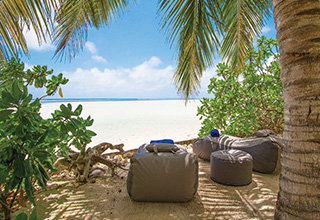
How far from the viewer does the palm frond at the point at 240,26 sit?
3.12m

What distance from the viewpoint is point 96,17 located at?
280 cm

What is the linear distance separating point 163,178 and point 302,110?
126 centimetres

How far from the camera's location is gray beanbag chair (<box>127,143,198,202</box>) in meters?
1.66

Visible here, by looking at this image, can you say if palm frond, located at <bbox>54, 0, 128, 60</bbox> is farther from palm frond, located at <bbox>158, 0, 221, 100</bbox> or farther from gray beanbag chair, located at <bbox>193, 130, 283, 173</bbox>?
gray beanbag chair, located at <bbox>193, 130, 283, 173</bbox>

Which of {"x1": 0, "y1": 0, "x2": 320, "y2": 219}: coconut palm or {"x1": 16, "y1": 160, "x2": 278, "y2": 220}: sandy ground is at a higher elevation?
{"x1": 0, "y1": 0, "x2": 320, "y2": 219}: coconut palm

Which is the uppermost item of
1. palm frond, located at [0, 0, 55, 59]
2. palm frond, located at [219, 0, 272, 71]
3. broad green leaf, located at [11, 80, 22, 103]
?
palm frond, located at [219, 0, 272, 71]

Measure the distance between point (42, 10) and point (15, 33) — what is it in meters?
0.34

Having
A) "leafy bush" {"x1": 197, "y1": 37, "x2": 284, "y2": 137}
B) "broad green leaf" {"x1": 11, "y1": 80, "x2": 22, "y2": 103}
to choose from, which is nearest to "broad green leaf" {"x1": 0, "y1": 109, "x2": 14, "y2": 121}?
"broad green leaf" {"x1": 11, "y1": 80, "x2": 22, "y2": 103}

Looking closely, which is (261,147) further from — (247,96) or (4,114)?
(4,114)

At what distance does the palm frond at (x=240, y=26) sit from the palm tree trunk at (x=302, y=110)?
2617mm

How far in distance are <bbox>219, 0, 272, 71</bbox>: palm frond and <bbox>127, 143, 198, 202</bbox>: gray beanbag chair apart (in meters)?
2.78

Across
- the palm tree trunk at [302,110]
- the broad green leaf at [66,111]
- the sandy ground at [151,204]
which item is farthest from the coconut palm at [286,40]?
the broad green leaf at [66,111]

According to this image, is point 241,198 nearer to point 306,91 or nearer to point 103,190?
point 306,91

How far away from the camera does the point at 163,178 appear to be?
1.66 metres
